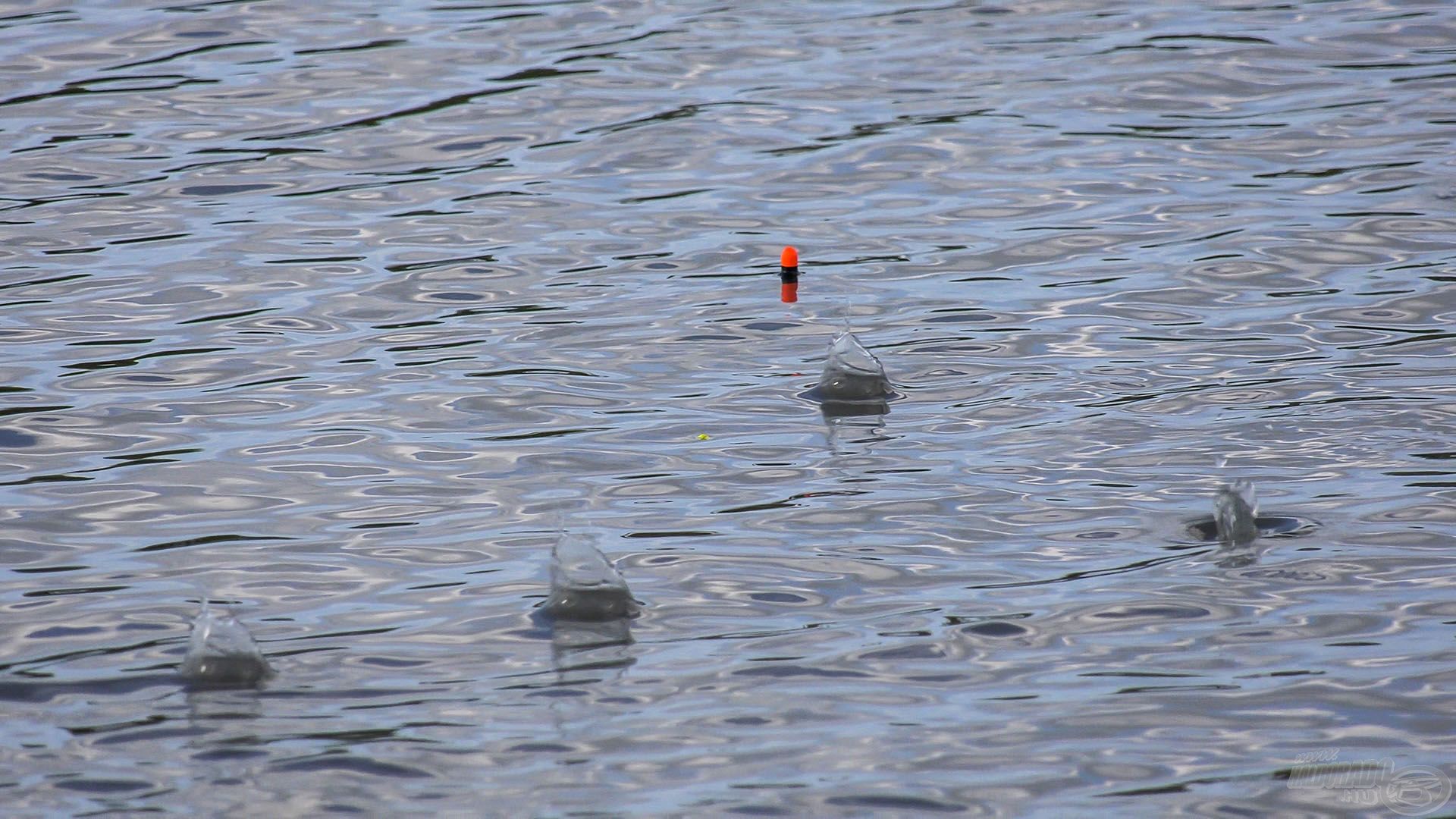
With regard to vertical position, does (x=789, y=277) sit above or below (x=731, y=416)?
above

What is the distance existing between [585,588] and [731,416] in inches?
87.6

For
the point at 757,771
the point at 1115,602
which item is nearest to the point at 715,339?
the point at 1115,602

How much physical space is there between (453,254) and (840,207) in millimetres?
2628

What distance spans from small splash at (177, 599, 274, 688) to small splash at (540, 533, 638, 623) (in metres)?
1.08

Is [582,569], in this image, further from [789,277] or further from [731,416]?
[789,277]

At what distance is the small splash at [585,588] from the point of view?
626 centimetres

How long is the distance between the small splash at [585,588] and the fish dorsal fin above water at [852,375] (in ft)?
8.07

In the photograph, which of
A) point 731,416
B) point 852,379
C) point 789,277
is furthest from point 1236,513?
point 789,277

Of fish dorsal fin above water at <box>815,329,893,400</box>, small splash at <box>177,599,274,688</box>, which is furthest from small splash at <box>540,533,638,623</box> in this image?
fish dorsal fin above water at <box>815,329,893,400</box>

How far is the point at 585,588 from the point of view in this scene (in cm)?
626

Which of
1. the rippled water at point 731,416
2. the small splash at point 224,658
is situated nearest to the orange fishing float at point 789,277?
the rippled water at point 731,416

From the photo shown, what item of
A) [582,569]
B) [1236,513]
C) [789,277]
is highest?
[789,277]

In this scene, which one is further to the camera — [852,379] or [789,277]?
[789,277]

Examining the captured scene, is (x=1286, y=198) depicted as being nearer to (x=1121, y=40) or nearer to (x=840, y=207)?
(x=840, y=207)
